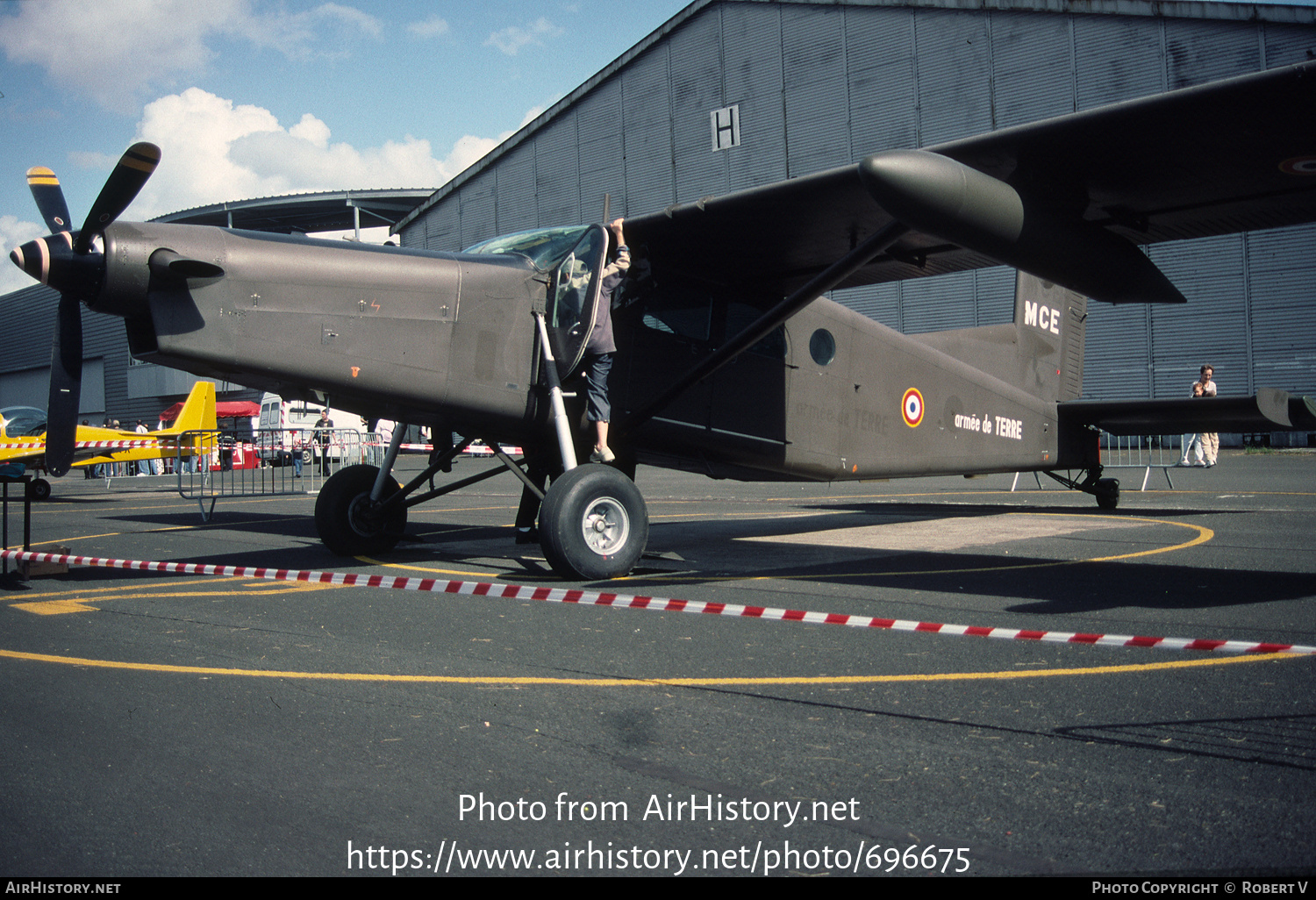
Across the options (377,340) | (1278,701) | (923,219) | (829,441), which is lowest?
(1278,701)

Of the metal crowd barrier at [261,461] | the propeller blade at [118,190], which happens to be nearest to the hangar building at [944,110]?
the metal crowd barrier at [261,461]

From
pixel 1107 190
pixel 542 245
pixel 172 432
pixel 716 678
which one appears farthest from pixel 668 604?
pixel 172 432

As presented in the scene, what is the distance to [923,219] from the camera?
5.50 metres

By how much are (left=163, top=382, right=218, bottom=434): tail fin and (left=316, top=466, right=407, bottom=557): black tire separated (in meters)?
15.0

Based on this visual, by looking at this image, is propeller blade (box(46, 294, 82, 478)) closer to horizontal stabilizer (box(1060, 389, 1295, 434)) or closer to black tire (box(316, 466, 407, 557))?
black tire (box(316, 466, 407, 557))

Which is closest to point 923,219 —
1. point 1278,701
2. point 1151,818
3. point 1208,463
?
point 1278,701

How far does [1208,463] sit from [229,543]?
63.1 feet

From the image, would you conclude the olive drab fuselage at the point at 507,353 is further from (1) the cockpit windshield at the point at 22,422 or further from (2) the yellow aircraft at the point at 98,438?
(1) the cockpit windshield at the point at 22,422

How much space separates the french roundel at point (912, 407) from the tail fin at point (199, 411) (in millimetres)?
17267

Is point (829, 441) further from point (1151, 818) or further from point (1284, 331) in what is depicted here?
point (1284, 331)

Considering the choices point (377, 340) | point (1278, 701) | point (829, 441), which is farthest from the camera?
point (829, 441)

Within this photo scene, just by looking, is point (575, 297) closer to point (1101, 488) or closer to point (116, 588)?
point (116, 588)

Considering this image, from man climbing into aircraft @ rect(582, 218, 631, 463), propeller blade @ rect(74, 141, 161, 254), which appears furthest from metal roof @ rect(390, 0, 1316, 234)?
propeller blade @ rect(74, 141, 161, 254)

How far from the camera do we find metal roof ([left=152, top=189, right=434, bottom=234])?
44.8 m
